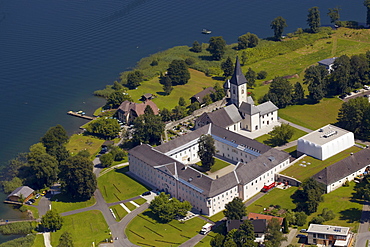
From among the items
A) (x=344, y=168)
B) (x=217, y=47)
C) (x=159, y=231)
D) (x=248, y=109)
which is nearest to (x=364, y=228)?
(x=344, y=168)

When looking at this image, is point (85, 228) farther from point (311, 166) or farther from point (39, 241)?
point (311, 166)

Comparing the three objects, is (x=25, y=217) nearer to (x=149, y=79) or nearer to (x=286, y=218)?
(x=286, y=218)

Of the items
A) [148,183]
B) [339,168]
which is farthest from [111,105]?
[339,168]

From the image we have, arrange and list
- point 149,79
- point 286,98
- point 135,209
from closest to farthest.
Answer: point 135,209 → point 286,98 → point 149,79

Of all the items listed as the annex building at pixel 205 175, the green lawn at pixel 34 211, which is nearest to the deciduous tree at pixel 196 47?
the annex building at pixel 205 175

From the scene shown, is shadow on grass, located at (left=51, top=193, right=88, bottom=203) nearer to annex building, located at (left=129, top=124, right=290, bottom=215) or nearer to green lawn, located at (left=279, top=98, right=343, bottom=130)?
annex building, located at (left=129, top=124, right=290, bottom=215)
